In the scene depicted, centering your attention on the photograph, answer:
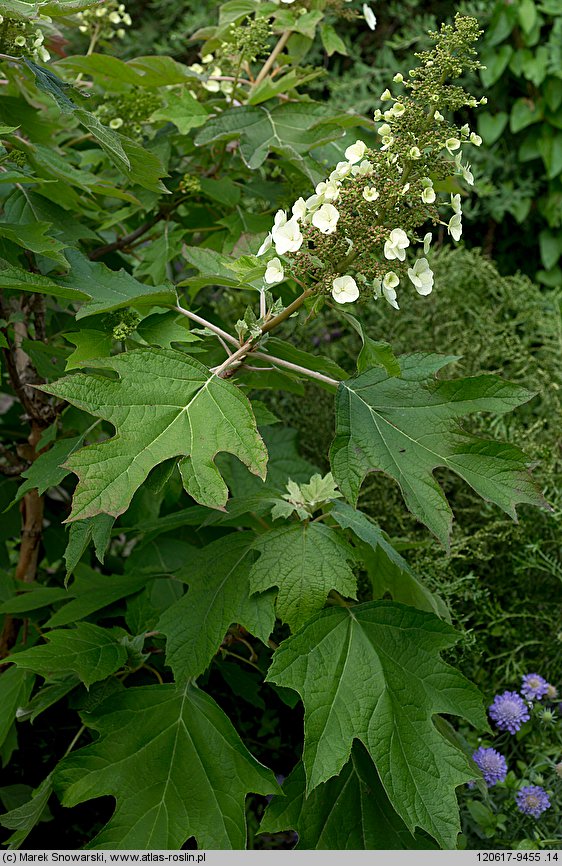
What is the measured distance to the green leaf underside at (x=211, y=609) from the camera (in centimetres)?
110

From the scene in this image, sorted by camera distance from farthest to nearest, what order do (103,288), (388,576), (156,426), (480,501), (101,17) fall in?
1. (480,501)
2. (101,17)
3. (388,576)
4. (103,288)
5. (156,426)

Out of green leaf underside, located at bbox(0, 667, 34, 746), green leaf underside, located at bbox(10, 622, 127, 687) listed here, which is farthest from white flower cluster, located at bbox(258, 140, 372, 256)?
green leaf underside, located at bbox(0, 667, 34, 746)

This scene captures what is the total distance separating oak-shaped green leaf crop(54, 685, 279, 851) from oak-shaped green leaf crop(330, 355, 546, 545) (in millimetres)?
431

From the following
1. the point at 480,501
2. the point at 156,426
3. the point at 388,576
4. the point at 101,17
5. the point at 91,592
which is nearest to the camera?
the point at 156,426

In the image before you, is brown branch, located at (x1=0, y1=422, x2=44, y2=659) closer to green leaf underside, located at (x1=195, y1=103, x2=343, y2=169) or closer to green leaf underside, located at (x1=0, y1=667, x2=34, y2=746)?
green leaf underside, located at (x1=0, y1=667, x2=34, y2=746)

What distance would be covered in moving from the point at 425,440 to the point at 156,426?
32 centimetres

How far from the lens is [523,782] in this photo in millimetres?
1489

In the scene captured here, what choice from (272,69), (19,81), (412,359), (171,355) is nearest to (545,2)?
(272,69)

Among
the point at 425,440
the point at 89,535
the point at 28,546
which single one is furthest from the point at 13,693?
the point at 425,440

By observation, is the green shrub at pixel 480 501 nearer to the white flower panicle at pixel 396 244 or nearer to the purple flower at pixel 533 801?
the purple flower at pixel 533 801

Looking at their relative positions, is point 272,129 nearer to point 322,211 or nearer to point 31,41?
point 31,41

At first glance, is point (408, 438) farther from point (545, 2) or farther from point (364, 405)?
point (545, 2)

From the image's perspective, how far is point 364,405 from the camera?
3.38 ft

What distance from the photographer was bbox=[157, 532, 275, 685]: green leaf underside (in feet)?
3.62
